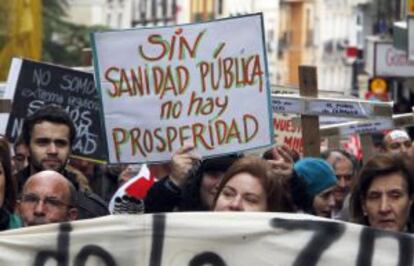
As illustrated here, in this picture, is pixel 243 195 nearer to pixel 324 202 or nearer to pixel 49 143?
pixel 324 202

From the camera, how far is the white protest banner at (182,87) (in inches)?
312

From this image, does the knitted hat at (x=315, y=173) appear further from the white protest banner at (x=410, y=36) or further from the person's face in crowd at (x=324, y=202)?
the white protest banner at (x=410, y=36)

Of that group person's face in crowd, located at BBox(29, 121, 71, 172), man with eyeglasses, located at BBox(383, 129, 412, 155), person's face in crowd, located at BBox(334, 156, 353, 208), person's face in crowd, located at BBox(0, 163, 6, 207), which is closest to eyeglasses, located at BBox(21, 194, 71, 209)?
person's face in crowd, located at BBox(0, 163, 6, 207)

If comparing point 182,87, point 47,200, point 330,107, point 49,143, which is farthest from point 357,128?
point 47,200

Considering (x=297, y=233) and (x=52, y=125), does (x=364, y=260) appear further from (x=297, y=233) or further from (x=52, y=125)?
(x=52, y=125)

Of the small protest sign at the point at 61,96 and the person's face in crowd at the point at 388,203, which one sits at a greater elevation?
the person's face in crowd at the point at 388,203

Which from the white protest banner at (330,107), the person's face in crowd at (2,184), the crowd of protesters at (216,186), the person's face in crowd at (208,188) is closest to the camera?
the crowd of protesters at (216,186)

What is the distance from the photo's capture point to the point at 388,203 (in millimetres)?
6633

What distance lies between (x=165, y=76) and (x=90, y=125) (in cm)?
215

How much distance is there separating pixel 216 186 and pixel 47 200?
726mm

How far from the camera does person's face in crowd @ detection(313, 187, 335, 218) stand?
7.93 meters

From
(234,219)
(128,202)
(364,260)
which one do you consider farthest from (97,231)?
(128,202)

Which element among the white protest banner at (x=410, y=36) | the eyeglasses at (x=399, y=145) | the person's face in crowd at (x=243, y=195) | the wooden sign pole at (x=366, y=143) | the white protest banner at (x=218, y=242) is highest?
the white protest banner at (x=218, y=242)

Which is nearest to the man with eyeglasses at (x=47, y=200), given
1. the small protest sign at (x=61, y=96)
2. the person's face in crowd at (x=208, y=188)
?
the person's face in crowd at (x=208, y=188)
